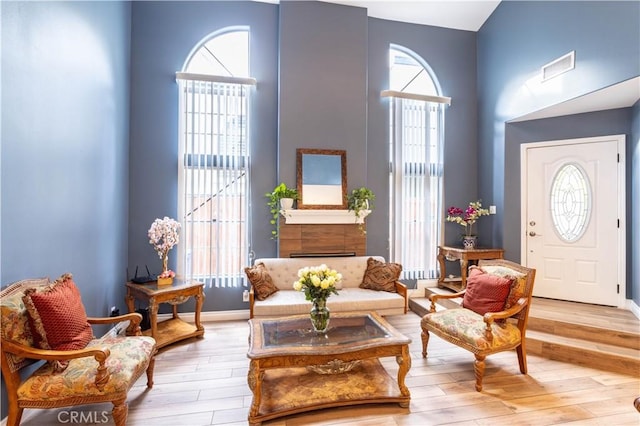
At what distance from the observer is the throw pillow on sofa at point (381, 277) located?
372 cm

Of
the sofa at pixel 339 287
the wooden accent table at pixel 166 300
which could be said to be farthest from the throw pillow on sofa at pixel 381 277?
the wooden accent table at pixel 166 300

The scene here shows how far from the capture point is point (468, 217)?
4.32 metres

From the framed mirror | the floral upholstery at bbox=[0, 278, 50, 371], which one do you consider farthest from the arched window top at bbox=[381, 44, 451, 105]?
the floral upholstery at bbox=[0, 278, 50, 371]

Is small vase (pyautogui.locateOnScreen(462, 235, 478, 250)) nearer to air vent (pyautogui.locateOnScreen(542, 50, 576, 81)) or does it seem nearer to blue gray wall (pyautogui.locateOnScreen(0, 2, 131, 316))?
air vent (pyautogui.locateOnScreen(542, 50, 576, 81))

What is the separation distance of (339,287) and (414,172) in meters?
2.16

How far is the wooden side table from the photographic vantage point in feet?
13.3

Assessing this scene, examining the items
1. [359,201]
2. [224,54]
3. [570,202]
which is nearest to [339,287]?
[359,201]

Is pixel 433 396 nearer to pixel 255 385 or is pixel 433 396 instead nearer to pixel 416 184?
pixel 255 385

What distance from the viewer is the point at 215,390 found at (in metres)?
2.33

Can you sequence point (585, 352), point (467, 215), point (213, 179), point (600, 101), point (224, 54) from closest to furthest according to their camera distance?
point (585, 352), point (600, 101), point (213, 179), point (224, 54), point (467, 215)

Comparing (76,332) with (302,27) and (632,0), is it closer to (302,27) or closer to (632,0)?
(302,27)

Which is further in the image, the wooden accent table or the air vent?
the air vent

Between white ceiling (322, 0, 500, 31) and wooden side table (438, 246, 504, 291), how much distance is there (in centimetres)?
360

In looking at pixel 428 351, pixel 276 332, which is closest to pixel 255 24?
pixel 276 332
